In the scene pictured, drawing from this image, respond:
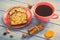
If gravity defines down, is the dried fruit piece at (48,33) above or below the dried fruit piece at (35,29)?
below

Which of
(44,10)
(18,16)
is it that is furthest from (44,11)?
(18,16)

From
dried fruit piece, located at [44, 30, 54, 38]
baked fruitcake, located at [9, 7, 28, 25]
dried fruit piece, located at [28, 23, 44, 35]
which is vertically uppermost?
baked fruitcake, located at [9, 7, 28, 25]

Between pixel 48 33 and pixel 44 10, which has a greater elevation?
pixel 44 10

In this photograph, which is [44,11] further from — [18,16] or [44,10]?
[18,16]

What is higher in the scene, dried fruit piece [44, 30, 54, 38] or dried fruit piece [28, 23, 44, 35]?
dried fruit piece [28, 23, 44, 35]

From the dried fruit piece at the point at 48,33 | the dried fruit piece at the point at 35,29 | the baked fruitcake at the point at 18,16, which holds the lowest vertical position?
the dried fruit piece at the point at 48,33

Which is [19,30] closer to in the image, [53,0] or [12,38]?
[12,38]
